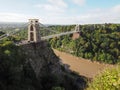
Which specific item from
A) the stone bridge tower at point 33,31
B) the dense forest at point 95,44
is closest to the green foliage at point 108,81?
the stone bridge tower at point 33,31

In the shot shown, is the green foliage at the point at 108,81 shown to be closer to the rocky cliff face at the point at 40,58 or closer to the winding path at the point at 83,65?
the rocky cliff face at the point at 40,58

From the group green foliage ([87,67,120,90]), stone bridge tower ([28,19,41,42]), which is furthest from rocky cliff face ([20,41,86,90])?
green foliage ([87,67,120,90])

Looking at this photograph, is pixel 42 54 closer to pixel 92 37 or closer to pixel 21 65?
pixel 21 65

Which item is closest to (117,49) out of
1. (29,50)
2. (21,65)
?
(29,50)

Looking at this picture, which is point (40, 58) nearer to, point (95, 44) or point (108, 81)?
point (108, 81)

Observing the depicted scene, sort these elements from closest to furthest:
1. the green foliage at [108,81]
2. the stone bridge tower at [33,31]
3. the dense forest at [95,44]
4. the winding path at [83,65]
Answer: the green foliage at [108,81] < the stone bridge tower at [33,31] < the winding path at [83,65] < the dense forest at [95,44]

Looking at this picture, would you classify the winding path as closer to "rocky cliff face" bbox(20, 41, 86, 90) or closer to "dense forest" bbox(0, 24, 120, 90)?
"dense forest" bbox(0, 24, 120, 90)
